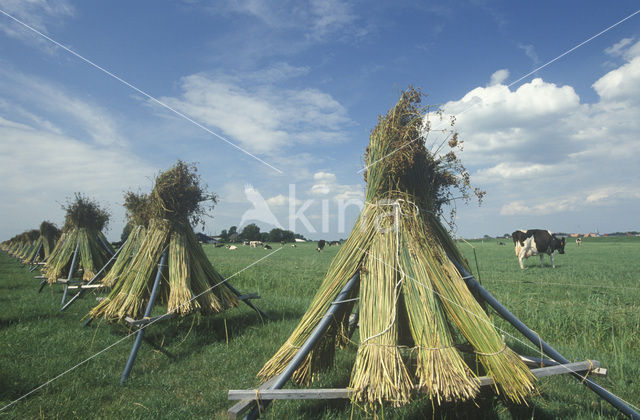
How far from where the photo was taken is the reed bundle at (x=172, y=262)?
17.5 ft

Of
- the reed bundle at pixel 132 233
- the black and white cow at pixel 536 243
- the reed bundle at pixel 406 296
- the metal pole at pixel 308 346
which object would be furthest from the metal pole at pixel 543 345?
the black and white cow at pixel 536 243

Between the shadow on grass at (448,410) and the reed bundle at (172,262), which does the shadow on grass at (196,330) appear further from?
the shadow on grass at (448,410)

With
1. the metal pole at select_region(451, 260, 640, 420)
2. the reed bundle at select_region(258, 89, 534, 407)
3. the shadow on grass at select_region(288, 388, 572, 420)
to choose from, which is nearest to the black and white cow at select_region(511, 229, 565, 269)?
the shadow on grass at select_region(288, 388, 572, 420)

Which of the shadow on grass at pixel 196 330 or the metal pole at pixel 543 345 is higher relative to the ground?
the metal pole at pixel 543 345

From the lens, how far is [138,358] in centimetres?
474

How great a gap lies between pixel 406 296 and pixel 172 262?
14.1ft

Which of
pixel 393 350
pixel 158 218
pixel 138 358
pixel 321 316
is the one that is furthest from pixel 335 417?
pixel 158 218

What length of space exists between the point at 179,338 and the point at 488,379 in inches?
190

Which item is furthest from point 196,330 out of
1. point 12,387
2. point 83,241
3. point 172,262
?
point 83,241

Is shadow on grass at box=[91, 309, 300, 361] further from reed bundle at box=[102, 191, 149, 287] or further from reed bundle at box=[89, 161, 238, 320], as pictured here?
reed bundle at box=[102, 191, 149, 287]

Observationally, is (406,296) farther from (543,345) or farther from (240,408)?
(240,408)

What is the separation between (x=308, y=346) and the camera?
8.16 ft

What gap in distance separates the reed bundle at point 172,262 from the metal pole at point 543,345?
12.5 ft

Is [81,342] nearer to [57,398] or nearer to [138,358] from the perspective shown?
[138,358]
